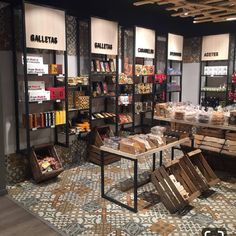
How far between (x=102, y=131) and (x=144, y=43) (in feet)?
7.24

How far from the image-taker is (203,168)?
4.45 metres

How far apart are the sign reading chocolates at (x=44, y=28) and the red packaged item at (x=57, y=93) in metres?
0.66

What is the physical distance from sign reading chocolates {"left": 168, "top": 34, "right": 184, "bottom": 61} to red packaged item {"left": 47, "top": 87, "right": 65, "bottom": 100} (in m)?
3.60

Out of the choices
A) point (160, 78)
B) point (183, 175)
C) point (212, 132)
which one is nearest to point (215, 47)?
point (160, 78)

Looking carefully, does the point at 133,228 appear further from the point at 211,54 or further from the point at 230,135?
the point at 211,54

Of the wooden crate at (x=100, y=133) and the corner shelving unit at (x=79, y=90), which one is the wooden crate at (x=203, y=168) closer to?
the wooden crate at (x=100, y=133)

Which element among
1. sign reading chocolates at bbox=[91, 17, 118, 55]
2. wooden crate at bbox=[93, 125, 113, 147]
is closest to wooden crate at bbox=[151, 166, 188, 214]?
wooden crate at bbox=[93, 125, 113, 147]

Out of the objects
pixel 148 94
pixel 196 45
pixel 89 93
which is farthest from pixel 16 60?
pixel 196 45

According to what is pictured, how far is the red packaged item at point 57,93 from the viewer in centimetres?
468

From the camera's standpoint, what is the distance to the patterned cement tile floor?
129 inches

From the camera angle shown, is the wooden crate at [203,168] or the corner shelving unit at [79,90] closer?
the wooden crate at [203,168]

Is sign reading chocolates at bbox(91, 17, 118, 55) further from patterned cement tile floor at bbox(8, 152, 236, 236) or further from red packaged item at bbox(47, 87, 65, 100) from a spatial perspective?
patterned cement tile floor at bbox(8, 152, 236, 236)

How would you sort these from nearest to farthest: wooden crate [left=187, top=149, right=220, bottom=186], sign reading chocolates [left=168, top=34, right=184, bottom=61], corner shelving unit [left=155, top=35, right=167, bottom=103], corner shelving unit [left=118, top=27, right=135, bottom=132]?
wooden crate [left=187, top=149, right=220, bottom=186]
corner shelving unit [left=118, top=27, right=135, bottom=132]
corner shelving unit [left=155, top=35, right=167, bottom=103]
sign reading chocolates [left=168, top=34, right=184, bottom=61]


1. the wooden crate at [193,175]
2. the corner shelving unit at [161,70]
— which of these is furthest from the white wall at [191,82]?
the wooden crate at [193,175]
